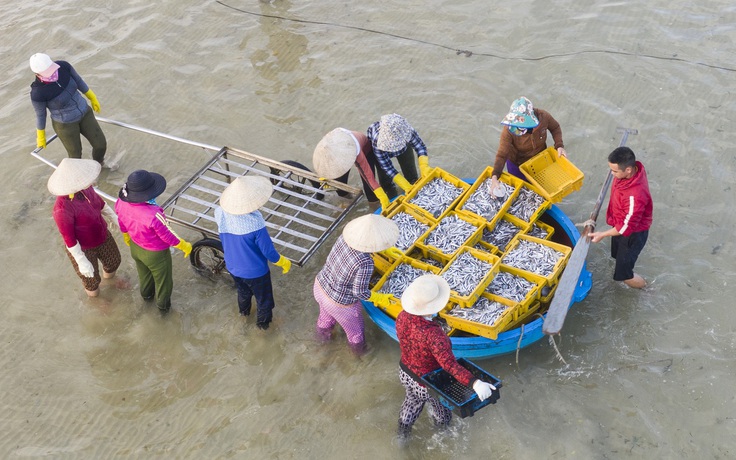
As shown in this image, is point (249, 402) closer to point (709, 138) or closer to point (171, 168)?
point (171, 168)

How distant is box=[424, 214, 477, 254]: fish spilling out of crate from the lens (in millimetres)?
6609

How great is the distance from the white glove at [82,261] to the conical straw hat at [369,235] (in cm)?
306

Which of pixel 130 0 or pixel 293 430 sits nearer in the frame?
pixel 293 430

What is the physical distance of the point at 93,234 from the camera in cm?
695

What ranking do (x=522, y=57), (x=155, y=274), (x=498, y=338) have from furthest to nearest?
(x=522, y=57) → (x=155, y=274) → (x=498, y=338)

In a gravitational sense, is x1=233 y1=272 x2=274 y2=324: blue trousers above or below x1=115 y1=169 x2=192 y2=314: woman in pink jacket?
below

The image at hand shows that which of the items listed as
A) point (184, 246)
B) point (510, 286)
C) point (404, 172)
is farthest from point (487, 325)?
point (184, 246)

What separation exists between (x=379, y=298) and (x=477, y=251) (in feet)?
3.73

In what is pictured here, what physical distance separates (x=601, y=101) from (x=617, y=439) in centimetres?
521

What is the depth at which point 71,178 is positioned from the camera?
251 inches

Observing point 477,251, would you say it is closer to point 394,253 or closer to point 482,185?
point 394,253

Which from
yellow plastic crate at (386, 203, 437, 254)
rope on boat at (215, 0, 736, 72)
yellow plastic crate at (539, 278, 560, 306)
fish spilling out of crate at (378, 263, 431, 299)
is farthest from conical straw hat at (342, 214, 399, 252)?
rope on boat at (215, 0, 736, 72)

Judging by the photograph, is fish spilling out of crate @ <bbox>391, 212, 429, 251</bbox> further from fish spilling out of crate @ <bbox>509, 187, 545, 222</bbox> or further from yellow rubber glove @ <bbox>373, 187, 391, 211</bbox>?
fish spilling out of crate @ <bbox>509, 187, 545, 222</bbox>

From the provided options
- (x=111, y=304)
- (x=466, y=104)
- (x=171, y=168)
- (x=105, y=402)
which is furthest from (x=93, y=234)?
(x=466, y=104)
